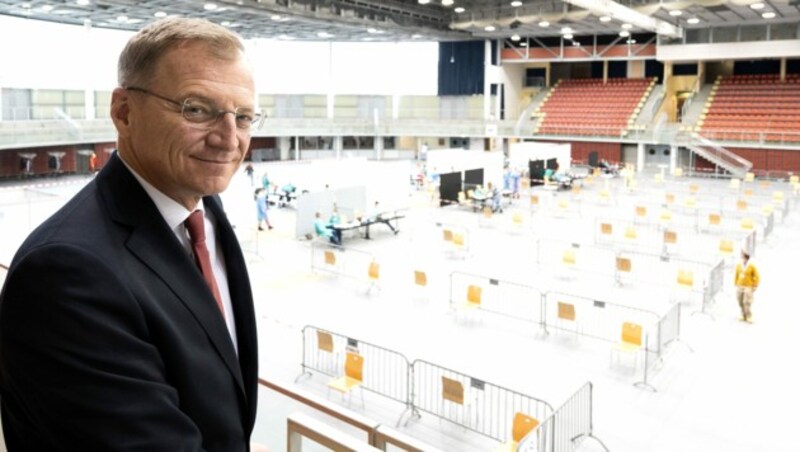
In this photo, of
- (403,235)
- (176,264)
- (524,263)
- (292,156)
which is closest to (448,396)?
(176,264)

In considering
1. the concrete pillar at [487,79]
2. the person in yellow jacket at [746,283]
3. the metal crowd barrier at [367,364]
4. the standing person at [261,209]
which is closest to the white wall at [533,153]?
the concrete pillar at [487,79]

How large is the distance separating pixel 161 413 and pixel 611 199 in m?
29.8

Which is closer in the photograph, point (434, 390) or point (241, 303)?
point (241, 303)

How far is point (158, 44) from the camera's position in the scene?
1517 millimetres

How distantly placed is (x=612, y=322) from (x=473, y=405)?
187 inches

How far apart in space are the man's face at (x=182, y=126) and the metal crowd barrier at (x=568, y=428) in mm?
5373

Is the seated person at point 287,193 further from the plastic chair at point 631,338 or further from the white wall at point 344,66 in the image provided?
the plastic chair at point 631,338

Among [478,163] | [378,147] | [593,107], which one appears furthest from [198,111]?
[378,147]

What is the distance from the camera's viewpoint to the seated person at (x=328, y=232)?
19.3m

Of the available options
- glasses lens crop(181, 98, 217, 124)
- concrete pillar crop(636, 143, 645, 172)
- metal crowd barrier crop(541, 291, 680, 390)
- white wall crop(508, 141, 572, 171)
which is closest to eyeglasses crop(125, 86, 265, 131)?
glasses lens crop(181, 98, 217, 124)

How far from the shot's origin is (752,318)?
13.1 meters

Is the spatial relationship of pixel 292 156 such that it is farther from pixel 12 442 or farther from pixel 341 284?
pixel 12 442

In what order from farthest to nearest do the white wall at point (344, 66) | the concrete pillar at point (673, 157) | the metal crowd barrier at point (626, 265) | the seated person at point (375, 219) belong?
the white wall at point (344, 66) → the concrete pillar at point (673, 157) → the seated person at point (375, 219) → the metal crowd barrier at point (626, 265)

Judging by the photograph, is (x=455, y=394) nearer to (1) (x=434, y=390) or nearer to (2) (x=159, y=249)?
(1) (x=434, y=390)
